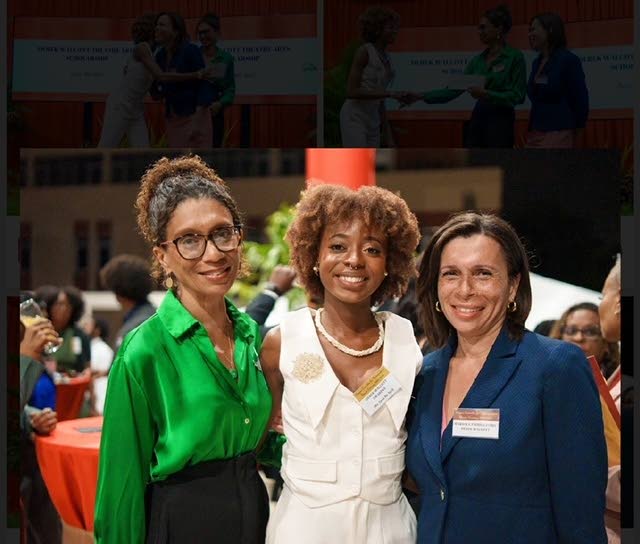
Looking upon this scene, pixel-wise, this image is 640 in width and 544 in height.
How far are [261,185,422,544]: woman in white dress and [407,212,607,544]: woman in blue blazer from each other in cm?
13

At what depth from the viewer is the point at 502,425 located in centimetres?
286

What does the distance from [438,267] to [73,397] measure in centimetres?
212

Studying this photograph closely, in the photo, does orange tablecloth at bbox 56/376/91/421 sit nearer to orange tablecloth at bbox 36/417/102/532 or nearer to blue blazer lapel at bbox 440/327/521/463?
orange tablecloth at bbox 36/417/102/532

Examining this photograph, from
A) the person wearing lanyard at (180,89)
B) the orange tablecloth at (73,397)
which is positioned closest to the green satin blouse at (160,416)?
the orange tablecloth at (73,397)

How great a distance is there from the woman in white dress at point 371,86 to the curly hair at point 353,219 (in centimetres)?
111

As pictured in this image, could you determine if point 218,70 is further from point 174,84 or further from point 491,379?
point 491,379

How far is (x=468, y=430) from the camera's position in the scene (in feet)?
9.46

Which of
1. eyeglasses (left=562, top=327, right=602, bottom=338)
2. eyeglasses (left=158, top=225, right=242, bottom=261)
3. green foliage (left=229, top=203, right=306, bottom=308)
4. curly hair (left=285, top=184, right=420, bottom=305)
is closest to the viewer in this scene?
eyeglasses (left=158, top=225, right=242, bottom=261)

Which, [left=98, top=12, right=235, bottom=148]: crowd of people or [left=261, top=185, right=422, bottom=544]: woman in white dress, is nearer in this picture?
[left=261, top=185, right=422, bottom=544]: woman in white dress

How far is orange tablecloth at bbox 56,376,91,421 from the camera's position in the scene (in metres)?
4.44

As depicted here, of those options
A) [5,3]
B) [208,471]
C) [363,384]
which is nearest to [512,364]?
[363,384]

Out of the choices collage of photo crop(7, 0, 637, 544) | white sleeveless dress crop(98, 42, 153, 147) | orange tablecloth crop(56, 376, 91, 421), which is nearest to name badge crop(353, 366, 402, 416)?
collage of photo crop(7, 0, 637, 544)

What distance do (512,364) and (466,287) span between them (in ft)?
0.95

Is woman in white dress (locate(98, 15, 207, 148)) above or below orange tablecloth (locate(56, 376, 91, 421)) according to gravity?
above
